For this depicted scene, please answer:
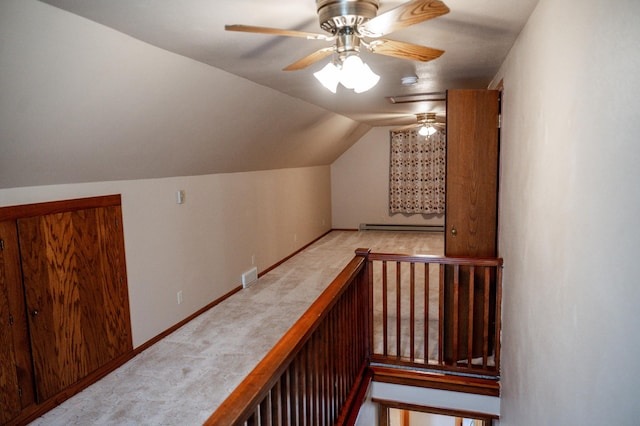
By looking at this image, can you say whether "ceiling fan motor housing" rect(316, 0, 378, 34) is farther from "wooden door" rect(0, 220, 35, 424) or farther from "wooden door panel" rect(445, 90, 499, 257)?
"wooden door" rect(0, 220, 35, 424)

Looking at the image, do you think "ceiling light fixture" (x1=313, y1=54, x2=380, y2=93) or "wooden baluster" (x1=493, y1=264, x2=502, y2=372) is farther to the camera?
"wooden baluster" (x1=493, y1=264, x2=502, y2=372)

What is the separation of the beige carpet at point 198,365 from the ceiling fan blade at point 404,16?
8.11 feet

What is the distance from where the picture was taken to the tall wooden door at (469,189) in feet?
9.46

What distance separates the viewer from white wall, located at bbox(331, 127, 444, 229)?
8.70 m

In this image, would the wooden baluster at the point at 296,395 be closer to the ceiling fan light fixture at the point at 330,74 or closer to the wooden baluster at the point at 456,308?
Result: the ceiling fan light fixture at the point at 330,74

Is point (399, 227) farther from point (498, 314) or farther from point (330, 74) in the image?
point (330, 74)

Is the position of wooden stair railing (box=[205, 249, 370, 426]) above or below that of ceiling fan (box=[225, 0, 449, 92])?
below

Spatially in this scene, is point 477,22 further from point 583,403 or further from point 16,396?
point 16,396

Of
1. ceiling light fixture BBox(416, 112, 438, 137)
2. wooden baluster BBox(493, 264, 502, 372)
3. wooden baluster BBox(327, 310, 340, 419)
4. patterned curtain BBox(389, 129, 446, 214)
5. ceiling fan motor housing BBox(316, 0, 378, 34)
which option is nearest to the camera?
ceiling fan motor housing BBox(316, 0, 378, 34)

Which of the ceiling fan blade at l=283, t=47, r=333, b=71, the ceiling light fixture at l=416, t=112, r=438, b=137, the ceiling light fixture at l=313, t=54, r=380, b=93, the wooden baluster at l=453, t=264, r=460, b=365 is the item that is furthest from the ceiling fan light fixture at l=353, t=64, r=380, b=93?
the ceiling light fixture at l=416, t=112, r=438, b=137

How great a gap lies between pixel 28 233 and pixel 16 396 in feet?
3.31

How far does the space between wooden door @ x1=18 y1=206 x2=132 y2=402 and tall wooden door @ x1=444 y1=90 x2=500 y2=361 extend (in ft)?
8.60

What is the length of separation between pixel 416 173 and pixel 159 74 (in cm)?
668

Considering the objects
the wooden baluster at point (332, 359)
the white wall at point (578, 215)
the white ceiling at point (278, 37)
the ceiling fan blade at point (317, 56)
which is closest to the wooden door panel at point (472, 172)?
the white ceiling at point (278, 37)
